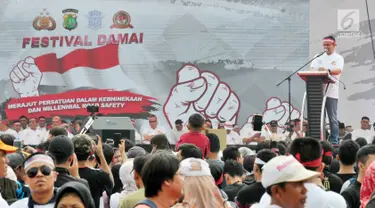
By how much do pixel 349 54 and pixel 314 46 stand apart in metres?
0.77

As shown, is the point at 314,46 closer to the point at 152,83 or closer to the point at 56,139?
the point at 152,83

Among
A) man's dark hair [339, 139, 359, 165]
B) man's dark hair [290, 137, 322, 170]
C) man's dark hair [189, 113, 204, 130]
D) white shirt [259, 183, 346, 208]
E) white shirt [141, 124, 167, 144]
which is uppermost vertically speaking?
white shirt [141, 124, 167, 144]

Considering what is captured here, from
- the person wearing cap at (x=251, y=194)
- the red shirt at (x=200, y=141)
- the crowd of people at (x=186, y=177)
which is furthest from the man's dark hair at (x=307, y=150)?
the red shirt at (x=200, y=141)

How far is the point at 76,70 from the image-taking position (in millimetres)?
20188

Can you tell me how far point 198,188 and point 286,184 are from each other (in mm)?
1169

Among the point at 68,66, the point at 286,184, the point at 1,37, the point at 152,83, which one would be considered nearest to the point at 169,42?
the point at 152,83

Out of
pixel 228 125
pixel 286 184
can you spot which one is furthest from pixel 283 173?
pixel 228 125

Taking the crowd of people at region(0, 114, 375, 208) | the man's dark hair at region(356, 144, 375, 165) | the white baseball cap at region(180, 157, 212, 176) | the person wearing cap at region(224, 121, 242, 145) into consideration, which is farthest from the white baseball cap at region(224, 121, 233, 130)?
the white baseball cap at region(180, 157, 212, 176)

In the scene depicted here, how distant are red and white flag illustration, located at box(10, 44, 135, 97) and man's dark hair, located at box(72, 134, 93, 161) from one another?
482 inches

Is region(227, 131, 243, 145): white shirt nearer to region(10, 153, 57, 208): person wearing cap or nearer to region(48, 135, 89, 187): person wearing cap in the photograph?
region(48, 135, 89, 187): person wearing cap

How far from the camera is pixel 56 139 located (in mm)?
6961

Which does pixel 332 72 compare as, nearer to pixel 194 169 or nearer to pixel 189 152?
pixel 189 152

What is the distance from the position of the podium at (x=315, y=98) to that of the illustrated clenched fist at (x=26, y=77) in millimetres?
8104

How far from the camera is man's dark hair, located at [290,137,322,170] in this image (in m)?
6.43
